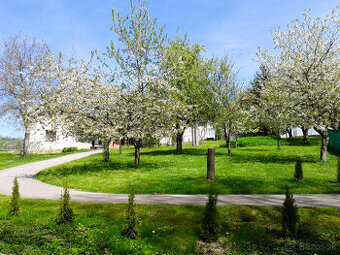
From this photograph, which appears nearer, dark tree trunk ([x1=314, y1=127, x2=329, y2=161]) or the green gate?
dark tree trunk ([x1=314, y1=127, x2=329, y2=161])

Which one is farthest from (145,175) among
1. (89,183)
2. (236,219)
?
(236,219)

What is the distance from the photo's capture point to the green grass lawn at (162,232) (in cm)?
591

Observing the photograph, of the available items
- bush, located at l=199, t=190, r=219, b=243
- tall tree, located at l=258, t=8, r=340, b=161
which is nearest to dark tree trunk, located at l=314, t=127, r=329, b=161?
tall tree, located at l=258, t=8, r=340, b=161

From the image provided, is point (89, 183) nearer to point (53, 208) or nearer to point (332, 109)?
point (53, 208)

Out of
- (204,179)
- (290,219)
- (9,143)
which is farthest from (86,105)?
(9,143)

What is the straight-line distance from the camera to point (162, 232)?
6703 mm

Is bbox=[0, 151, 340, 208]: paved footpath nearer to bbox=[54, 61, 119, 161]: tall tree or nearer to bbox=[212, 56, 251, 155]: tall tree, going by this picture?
bbox=[54, 61, 119, 161]: tall tree

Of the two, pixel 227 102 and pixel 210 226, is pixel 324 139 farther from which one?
pixel 210 226

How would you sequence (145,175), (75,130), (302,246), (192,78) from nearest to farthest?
(302,246) < (145,175) < (75,130) < (192,78)

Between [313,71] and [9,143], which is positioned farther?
[9,143]

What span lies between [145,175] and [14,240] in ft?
27.9

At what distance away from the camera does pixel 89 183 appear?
43.2 ft

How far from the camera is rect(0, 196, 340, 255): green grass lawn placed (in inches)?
233

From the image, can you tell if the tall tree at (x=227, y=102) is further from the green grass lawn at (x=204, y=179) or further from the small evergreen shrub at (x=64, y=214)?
the small evergreen shrub at (x=64, y=214)
